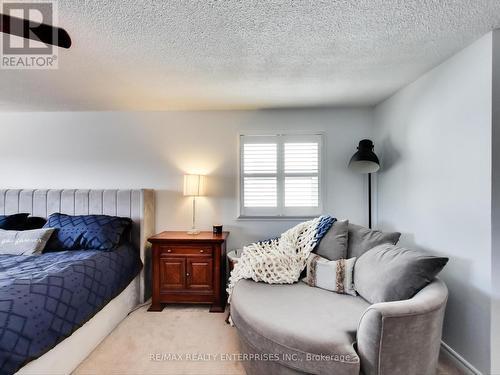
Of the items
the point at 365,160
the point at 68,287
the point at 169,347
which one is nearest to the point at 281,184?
the point at 365,160

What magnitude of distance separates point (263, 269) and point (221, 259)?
2.09 ft

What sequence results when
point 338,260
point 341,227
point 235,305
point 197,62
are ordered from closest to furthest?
point 235,305 → point 197,62 → point 338,260 → point 341,227

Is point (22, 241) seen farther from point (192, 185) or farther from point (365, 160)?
point (365, 160)

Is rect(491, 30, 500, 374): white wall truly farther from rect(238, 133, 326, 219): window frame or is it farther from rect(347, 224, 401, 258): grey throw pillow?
rect(238, 133, 326, 219): window frame

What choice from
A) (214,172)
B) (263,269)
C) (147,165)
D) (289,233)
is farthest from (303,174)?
(147,165)

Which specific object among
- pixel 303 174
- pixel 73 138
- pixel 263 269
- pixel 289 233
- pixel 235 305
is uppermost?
pixel 73 138

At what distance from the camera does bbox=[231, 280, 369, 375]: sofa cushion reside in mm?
1270

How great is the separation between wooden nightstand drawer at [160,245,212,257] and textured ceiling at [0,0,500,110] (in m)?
1.60

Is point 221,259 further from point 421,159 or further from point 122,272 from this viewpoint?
point 421,159

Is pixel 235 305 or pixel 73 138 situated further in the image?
pixel 73 138

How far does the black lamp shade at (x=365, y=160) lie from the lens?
247cm

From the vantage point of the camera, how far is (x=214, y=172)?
118 inches

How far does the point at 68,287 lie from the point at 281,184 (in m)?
2.22
